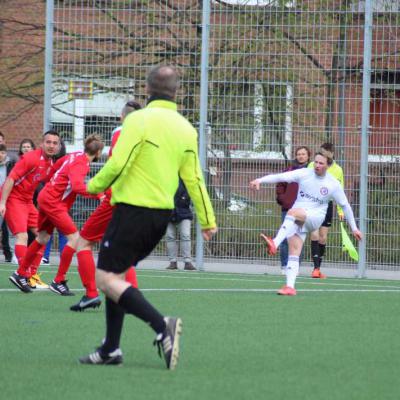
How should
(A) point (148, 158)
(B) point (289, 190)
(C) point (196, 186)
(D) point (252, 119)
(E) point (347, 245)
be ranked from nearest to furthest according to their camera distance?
(A) point (148, 158)
(C) point (196, 186)
(E) point (347, 245)
(B) point (289, 190)
(D) point (252, 119)

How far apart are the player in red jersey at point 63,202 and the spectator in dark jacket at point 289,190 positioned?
18.8 ft

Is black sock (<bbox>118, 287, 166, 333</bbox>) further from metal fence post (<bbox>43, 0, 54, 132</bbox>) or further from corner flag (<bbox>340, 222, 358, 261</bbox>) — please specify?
metal fence post (<bbox>43, 0, 54, 132</bbox>)

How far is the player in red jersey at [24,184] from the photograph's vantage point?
13977mm

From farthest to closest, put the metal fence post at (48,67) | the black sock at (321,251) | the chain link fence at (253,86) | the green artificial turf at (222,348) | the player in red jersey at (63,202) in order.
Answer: the metal fence post at (48,67)
the chain link fence at (253,86)
the black sock at (321,251)
the player in red jersey at (63,202)
the green artificial turf at (222,348)

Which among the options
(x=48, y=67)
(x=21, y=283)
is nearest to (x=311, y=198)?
(x=21, y=283)

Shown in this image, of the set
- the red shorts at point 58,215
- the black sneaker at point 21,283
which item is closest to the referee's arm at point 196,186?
the red shorts at point 58,215

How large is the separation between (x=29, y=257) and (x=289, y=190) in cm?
613

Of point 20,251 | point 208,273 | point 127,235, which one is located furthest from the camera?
point 208,273

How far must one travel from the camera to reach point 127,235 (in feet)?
26.1

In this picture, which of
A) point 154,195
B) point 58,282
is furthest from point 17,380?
point 58,282

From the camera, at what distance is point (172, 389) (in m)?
7.13

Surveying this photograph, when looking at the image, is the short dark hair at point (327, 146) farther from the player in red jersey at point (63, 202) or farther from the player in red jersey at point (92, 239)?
the player in red jersey at point (92, 239)

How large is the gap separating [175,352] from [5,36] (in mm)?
17503

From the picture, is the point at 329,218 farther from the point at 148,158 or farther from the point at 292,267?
the point at 148,158
